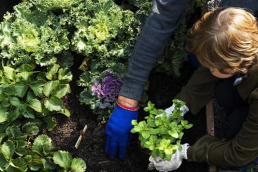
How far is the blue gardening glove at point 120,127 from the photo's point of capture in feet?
6.95

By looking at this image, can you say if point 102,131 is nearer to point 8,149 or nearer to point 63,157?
point 63,157

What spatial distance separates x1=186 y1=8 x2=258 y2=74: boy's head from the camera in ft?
5.16

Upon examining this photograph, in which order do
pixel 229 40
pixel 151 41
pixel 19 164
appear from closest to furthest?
pixel 229 40 < pixel 151 41 < pixel 19 164

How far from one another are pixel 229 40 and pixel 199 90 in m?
0.69

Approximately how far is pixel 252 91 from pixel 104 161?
1.02m

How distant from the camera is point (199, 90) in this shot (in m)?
2.22

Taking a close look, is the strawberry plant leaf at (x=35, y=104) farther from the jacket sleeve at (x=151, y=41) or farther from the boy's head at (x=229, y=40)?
the boy's head at (x=229, y=40)

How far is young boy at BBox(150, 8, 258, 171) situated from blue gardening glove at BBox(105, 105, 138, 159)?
22cm

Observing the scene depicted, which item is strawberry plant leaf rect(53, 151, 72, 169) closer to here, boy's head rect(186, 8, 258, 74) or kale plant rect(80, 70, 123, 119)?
kale plant rect(80, 70, 123, 119)

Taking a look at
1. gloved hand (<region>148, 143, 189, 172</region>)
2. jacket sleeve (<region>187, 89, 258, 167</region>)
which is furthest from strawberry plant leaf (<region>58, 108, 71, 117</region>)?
jacket sleeve (<region>187, 89, 258, 167</region>)

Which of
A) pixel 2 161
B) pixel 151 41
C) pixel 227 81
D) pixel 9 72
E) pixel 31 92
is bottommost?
pixel 2 161

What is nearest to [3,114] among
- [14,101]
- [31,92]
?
[14,101]

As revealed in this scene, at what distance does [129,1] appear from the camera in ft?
8.46

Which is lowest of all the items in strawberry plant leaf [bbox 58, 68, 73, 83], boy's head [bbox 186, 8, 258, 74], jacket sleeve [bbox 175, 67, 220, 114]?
strawberry plant leaf [bbox 58, 68, 73, 83]
